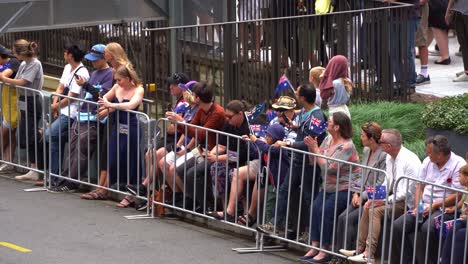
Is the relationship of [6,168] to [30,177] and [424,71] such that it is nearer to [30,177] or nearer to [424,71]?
[30,177]

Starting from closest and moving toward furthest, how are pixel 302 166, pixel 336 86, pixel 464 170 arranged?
pixel 464 170 < pixel 302 166 < pixel 336 86

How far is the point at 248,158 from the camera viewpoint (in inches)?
460

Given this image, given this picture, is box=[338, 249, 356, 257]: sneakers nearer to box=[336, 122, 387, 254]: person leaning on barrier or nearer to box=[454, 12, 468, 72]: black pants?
box=[336, 122, 387, 254]: person leaning on barrier

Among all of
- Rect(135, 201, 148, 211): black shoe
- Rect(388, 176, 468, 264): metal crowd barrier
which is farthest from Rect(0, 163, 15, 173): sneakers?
Rect(388, 176, 468, 264): metal crowd barrier

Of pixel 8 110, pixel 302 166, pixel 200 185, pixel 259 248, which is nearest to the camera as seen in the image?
pixel 302 166

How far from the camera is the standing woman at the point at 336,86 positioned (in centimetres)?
1270

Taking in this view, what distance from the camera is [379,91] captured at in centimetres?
1584

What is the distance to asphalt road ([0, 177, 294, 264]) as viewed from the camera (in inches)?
447

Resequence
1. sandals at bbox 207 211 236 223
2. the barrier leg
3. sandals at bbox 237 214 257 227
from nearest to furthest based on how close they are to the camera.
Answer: the barrier leg < sandals at bbox 237 214 257 227 < sandals at bbox 207 211 236 223

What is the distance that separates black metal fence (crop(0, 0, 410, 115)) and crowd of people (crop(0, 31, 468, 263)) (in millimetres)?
1058

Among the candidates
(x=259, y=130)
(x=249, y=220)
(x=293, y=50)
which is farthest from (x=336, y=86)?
(x=293, y=50)

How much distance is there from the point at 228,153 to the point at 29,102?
11.8 ft

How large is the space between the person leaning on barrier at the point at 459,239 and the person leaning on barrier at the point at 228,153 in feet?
8.60

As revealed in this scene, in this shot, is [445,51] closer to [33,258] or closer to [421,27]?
[421,27]
